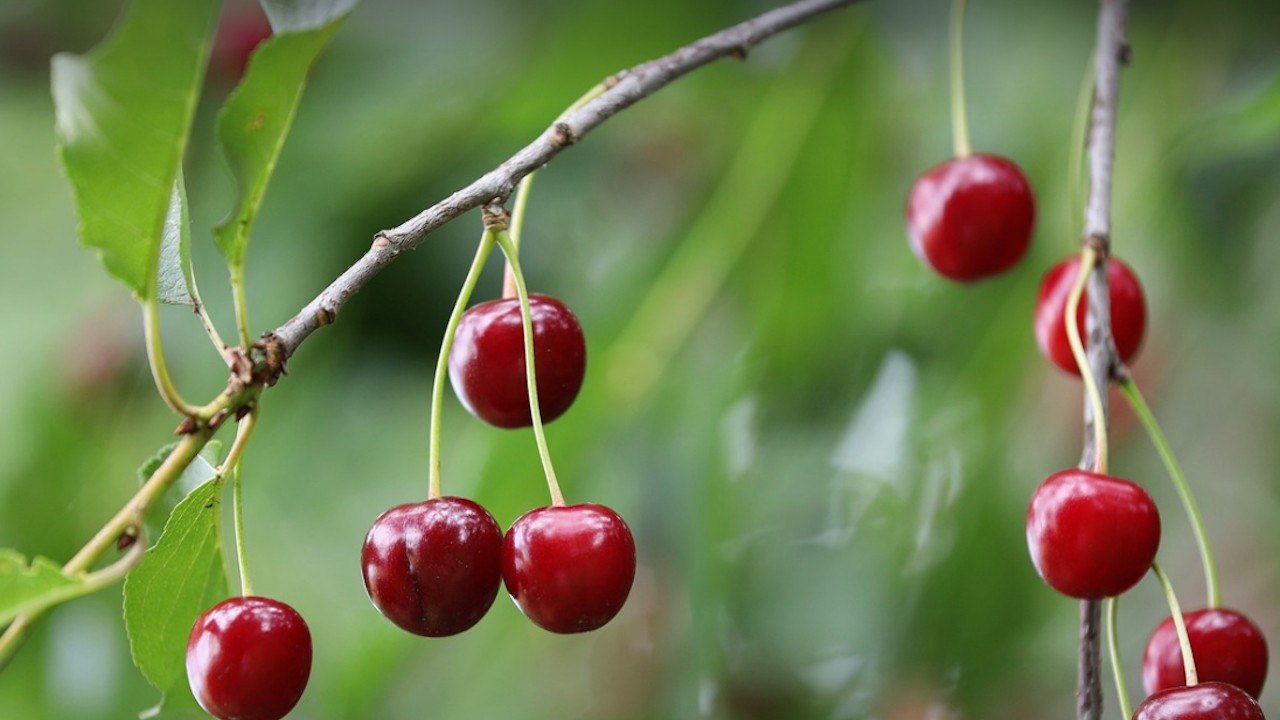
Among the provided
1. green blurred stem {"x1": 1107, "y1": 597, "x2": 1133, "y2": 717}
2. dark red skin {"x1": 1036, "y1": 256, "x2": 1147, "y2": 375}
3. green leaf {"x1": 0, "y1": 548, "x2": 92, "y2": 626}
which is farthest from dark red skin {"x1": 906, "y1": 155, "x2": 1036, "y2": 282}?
green leaf {"x1": 0, "y1": 548, "x2": 92, "y2": 626}

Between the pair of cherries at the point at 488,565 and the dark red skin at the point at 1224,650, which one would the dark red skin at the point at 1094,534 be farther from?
the pair of cherries at the point at 488,565

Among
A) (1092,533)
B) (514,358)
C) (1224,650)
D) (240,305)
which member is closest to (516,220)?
(514,358)

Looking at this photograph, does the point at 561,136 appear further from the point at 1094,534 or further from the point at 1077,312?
the point at 1077,312

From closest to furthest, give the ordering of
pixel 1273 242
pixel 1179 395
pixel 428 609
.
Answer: pixel 428 609, pixel 1273 242, pixel 1179 395

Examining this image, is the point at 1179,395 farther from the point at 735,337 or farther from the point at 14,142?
the point at 14,142

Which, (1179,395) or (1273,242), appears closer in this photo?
(1273,242)

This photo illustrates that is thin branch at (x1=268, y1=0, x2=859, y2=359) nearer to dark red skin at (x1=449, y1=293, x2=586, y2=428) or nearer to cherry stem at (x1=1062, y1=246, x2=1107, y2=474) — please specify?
dark red skin at (x1=449, y1=293, x2=586, y2=428)

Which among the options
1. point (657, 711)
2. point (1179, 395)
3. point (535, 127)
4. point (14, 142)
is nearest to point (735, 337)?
point (535, 127)

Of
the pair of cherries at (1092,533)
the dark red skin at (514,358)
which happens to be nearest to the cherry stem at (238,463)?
the dark red skin at (514,358)
